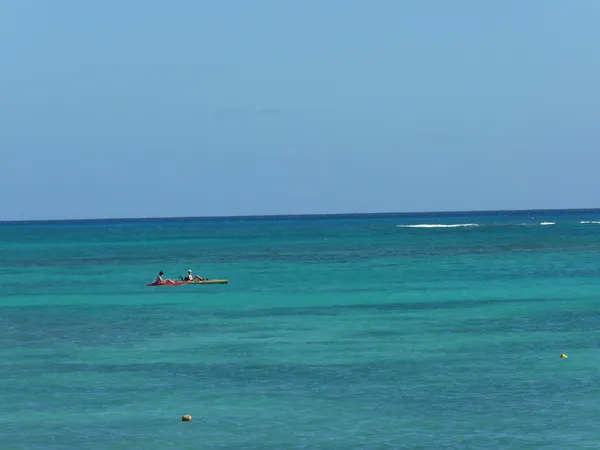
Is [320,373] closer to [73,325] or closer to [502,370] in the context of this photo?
[502,370]

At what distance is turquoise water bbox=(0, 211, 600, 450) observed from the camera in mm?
26125

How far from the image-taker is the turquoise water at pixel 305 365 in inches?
1029

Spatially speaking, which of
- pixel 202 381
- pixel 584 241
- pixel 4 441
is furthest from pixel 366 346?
pixel 584 241

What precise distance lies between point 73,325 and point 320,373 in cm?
1723

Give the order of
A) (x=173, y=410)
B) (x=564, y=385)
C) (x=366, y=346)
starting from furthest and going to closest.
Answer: (x=366, y=346) → (x=564, y=385) → (x=173, y=410)

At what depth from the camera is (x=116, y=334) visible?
4369 centimetres

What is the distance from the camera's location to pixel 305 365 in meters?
34.9

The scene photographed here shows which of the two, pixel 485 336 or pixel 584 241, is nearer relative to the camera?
pixel 485 336

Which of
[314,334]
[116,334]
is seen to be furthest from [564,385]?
[116,334]

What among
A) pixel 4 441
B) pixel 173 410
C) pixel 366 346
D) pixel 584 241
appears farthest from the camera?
pixel 584 241

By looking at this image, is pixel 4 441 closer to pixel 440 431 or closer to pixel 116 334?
pixel 440 431

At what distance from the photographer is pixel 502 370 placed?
3322 centimetres

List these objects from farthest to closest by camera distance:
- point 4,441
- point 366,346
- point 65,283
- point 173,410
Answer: point 65,283 < point 366,346 < point 173,410 < point 4,441

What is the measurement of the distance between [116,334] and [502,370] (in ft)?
54.1
